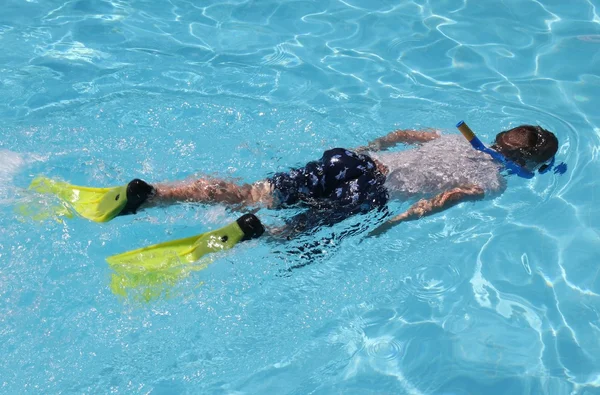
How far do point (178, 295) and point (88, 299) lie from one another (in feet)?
1.71

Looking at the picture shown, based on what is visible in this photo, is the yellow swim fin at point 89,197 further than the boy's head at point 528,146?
No


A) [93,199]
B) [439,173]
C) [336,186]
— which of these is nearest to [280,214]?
[336,186]

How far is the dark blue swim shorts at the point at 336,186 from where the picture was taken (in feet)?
13.7

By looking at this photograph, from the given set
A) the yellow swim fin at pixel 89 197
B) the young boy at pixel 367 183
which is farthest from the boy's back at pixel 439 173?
the yellow swim fin at pixel 89 197

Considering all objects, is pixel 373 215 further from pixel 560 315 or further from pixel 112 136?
pixel 112 136

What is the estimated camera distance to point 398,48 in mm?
6191

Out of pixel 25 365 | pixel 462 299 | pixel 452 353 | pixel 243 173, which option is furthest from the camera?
pixel 243 173

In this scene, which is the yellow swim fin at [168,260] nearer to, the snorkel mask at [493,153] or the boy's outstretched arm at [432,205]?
the boy's outstretched arm at [432,205]

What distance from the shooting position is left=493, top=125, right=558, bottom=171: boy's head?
4.19m

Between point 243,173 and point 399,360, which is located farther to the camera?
point 243,173

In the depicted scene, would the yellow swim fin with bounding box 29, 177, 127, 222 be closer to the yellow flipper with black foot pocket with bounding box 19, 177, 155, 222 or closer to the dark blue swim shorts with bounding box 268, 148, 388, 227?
the yellow flipper with black foot pocket with bounding box 19, 177, 155, 222

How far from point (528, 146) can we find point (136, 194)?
2.31m

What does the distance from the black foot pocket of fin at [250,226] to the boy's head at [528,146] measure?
1.54 m


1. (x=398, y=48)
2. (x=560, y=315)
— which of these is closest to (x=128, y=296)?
(x=560, y=315)
